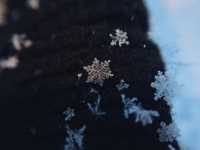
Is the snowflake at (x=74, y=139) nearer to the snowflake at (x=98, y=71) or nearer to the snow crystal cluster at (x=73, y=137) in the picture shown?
the snow crystal cluster at (x=73, y=137)

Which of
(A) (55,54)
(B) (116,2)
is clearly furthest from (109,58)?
(B) (116,2)

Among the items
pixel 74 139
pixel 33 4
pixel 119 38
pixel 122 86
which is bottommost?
pixel 74 139

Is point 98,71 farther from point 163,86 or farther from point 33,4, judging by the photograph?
point 33,4

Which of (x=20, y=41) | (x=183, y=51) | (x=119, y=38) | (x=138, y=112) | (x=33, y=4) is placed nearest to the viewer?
(x=138, y=112)

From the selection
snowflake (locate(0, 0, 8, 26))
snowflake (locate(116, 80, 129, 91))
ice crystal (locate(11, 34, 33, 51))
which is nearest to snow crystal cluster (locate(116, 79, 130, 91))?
snowflake (locate(116, 80, 129, 91))

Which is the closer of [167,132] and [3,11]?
[167,132]

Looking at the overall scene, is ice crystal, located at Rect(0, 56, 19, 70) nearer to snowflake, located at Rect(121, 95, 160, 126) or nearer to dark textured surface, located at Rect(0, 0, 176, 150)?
dark textured surface, located at Rect(0, 0, 176, 150)

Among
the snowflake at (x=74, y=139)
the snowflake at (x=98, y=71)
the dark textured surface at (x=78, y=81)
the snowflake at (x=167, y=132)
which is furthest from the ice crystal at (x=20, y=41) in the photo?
the snowflake at (x=167, y=132)

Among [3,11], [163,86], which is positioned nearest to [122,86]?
[163,86]
